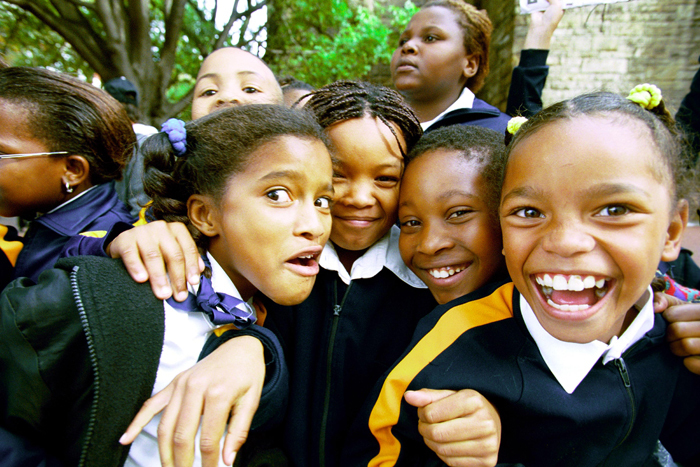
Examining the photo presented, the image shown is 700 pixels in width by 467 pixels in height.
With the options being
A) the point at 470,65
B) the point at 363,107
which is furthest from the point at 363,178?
the point at 470,65

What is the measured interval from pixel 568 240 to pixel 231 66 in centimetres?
→ 196

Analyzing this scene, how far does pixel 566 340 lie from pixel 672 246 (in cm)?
41

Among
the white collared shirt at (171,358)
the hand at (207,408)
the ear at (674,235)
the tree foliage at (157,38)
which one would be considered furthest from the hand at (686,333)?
the tree foliage at (157,38)

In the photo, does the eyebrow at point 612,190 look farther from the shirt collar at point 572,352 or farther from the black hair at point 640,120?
the shirt collar at point 572,352

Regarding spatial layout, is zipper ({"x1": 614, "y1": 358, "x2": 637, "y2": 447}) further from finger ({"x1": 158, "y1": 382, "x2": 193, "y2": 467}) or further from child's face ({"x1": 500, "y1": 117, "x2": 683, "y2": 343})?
finger ({"x1": 158, "y1": 382, "x2": 193, "y2": 467})

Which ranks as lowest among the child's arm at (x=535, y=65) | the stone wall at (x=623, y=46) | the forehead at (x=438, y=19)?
the child's arm at (x=535, y=65)

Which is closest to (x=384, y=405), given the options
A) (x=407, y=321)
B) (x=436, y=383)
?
(x=436, y=383)

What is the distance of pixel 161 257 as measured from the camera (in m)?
1.15

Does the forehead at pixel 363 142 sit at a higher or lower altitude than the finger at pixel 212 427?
higher

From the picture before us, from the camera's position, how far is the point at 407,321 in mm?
1558

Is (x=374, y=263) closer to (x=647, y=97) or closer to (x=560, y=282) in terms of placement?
(x=560, y=282)

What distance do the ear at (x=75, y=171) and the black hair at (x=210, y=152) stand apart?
471 millimetres

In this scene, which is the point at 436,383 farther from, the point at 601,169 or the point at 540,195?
the point at 601,169

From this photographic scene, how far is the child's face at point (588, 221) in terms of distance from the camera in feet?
3.15
